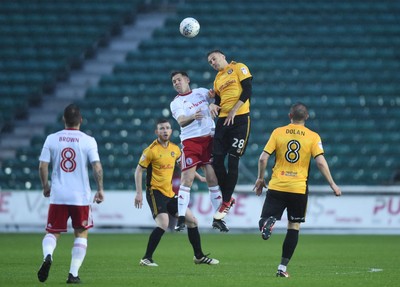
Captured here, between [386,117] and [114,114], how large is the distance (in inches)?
279

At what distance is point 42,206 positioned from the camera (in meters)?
21.6

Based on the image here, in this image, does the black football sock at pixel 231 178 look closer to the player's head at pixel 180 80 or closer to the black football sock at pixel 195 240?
the black football sock at pixel 195 240

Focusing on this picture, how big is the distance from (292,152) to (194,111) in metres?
2.43

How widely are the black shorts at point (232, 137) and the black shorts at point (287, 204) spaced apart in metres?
1.67

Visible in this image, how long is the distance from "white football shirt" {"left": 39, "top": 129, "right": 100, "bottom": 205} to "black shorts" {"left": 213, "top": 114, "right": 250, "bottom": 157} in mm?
2885

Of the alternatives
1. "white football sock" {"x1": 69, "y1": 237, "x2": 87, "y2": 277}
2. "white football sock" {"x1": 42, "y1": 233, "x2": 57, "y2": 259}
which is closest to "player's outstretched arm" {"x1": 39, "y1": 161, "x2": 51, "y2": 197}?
"white football sock" {"x1": 42, "y1": 233, "x2": 57, "y2": 259}

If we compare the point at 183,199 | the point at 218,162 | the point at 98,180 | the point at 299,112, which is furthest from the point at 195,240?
the point at 98,180

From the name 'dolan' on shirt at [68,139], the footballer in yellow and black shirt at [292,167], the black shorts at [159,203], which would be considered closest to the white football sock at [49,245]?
the name 'dolan' on shirt at [68,139]

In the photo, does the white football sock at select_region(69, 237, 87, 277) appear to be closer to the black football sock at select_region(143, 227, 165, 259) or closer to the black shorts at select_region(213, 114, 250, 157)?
the black shorts at select_region(213, 114, 250, 157)

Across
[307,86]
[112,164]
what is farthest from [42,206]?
[307,86]

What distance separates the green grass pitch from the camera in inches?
406

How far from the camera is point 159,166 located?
13.6 m

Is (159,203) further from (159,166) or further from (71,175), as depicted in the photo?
(71,175)

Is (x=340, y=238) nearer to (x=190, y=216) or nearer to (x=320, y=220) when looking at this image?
(x=320, y=220)
